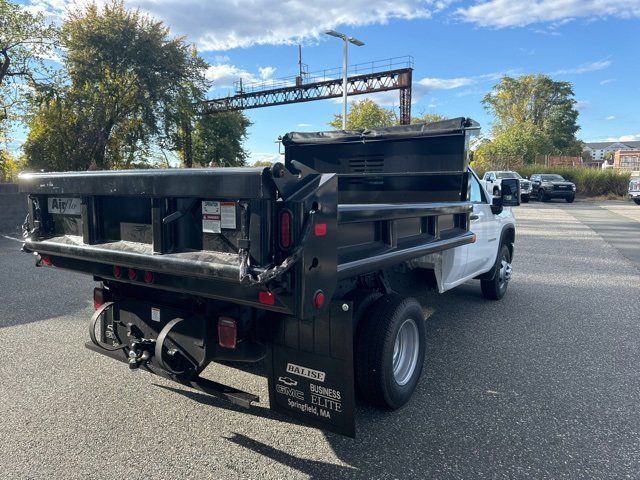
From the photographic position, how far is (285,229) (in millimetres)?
2285

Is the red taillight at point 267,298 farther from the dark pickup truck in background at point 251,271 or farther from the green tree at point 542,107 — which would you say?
the green tree at point 542,107

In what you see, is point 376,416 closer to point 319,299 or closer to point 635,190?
point 319,299

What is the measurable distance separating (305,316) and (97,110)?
73.8 ft

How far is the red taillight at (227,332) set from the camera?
2.79m

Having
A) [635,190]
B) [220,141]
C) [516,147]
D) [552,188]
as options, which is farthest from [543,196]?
[220,141]

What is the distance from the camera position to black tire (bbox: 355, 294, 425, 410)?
3131 mm

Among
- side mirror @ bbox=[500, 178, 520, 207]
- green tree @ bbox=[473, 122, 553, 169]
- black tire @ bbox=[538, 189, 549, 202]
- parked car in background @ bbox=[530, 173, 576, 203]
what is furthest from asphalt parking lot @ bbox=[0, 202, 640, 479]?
green tree @ bbox=[473, 122, 553, 169]

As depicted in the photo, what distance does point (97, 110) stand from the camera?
21422 millimetres

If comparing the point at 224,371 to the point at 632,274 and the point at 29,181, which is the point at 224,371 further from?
the point at 632,274

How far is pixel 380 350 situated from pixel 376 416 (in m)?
0.59

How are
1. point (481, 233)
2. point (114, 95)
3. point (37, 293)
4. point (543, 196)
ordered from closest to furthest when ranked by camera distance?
point (481, 233) → point (37, 293) → point (114, 95) → point (543, 196)

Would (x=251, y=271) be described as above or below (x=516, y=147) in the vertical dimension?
Answer: below

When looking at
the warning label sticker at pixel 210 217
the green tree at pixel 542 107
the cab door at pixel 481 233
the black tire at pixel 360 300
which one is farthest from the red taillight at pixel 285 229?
the green tree at pixel 542 107

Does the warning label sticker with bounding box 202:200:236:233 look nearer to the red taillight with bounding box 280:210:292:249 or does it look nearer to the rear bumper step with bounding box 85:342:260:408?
the red taillight with bounding box 280:210:292:249
